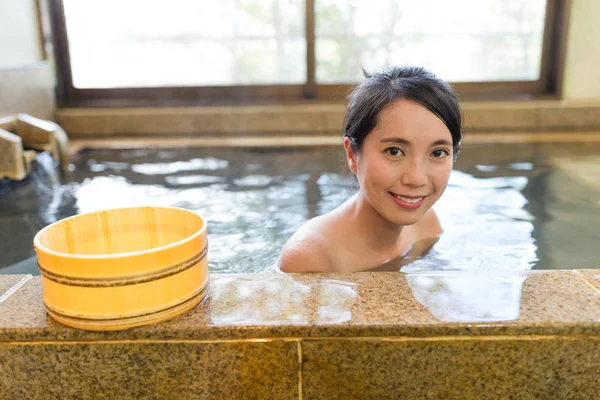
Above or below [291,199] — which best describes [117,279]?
above

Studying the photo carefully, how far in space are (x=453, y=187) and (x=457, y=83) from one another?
273cm

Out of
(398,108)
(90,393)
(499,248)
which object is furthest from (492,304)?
(499,248)

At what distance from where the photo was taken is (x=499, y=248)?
3273mm

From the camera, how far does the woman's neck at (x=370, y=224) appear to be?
245 cm

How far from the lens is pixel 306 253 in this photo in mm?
2248

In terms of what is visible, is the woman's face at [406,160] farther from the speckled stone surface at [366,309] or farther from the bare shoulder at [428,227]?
the bare shoulder at [428,227]

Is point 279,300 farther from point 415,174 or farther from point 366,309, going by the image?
point 415,174

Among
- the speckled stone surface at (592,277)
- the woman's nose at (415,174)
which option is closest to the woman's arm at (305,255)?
the woman's nose at (415,174)

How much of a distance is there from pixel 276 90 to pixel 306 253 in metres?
4.93

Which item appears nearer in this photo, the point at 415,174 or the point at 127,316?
the point at 127,316

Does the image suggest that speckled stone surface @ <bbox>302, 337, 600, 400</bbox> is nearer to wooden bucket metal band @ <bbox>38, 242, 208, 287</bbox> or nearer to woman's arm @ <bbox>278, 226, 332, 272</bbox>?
wooden bucket metal band @ <bbox>38, 242, 208, 287</bbox>

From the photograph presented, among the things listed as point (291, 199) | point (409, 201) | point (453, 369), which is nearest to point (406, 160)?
point (409, 201)

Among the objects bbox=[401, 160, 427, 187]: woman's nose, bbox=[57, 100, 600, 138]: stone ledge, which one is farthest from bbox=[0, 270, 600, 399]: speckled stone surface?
bbox=[57, 100, 600, 138]: stone ledge

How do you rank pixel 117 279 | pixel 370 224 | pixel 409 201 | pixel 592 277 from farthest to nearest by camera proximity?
pixel 370 224
pixel 409 201
pixel 592 277
pixel 117 279
